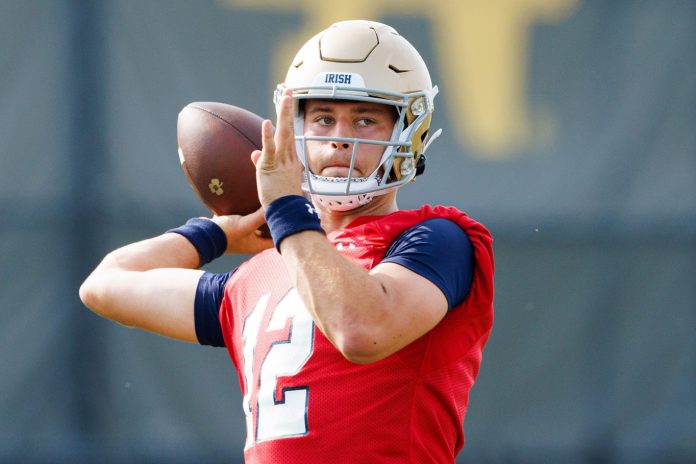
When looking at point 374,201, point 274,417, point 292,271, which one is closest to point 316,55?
point 374,201

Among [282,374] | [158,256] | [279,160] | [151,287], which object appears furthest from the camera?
[158,256]

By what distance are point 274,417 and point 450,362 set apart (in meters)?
0.44

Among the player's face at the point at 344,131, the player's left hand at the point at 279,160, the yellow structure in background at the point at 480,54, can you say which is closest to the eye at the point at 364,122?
the player's face at the point at 344,131

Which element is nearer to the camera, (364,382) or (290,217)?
(290,217)

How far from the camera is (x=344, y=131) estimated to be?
9.03 feet

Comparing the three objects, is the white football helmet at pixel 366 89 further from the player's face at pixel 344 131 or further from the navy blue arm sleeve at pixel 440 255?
the navy blue arm sleeve at pixel 440 255

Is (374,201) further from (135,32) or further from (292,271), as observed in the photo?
(135,32)

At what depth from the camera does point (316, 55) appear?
9.36 feet

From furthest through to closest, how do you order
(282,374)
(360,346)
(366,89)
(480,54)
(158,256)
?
(480,54) < (158,256) < (366,89) < (282,374) < (360,346)

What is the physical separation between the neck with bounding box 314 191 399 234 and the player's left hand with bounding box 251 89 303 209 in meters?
0.46

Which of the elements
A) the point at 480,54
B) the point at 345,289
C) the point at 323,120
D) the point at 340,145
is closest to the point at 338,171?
the point at 340,145

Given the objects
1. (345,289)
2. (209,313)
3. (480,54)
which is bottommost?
(209,313)

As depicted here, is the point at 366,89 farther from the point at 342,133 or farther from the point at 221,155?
the point at 221,155

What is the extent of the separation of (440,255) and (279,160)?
426 millimetres
